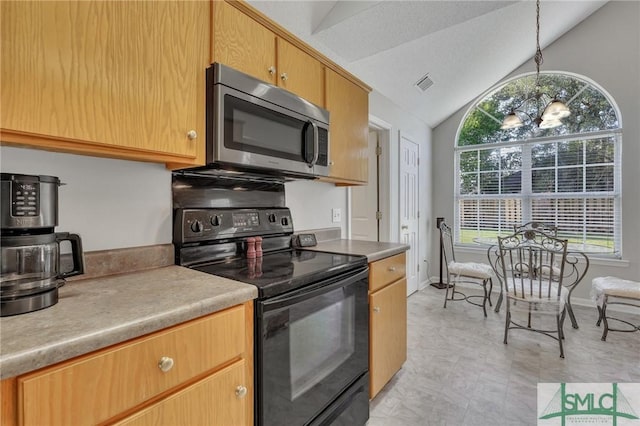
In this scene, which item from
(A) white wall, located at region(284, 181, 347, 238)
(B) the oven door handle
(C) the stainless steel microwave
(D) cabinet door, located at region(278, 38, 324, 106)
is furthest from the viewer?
(A) white wall, located at region(284, 181, 347, 238)

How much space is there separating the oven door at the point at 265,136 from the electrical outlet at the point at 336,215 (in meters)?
0.76

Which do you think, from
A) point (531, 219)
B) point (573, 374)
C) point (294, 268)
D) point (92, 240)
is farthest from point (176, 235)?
point (531, 219)

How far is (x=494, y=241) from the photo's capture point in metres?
3.84

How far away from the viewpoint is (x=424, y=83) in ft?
11.1

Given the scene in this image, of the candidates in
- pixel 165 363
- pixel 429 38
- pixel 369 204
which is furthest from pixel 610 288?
pixel 165 363

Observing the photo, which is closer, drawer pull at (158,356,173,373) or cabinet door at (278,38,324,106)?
drawer pull at (158,356,173,373)

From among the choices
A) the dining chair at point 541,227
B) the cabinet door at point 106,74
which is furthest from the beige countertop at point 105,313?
the dining chair at point 541,227

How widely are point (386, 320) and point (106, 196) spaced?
1.60 meters

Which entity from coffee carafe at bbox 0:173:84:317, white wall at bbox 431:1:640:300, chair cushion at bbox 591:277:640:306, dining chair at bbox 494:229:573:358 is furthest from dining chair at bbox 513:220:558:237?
coffee carafe at bbox 0:173:84:317

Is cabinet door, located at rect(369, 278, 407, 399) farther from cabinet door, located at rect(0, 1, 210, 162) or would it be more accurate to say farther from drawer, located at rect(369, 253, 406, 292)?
cabinet door, located at rect(0, 1, 210, 162)

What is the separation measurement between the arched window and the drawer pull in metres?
3.57

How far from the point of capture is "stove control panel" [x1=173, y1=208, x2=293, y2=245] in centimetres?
140

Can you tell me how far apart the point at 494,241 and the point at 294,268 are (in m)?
3.42

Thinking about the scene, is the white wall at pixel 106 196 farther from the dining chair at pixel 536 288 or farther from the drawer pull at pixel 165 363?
the dining chair at pixel 536 288
